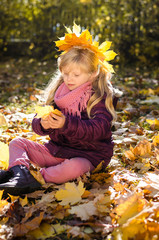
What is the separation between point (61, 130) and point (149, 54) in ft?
16.1

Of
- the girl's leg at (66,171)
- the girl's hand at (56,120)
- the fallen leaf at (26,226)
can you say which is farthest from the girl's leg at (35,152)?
the fallen leaf at (26,226)

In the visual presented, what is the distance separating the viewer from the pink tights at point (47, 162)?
6.65 feet

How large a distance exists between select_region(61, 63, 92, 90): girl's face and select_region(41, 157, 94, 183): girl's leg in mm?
513

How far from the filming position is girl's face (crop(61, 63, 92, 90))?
2143 mm

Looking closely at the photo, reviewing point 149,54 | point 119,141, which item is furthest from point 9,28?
point 119,141

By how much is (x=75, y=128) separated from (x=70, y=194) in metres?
0.40

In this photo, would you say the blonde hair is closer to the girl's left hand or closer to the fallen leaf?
the girl's left hand

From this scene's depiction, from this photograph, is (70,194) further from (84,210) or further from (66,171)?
(66,171)

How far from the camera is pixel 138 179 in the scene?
2.02 m

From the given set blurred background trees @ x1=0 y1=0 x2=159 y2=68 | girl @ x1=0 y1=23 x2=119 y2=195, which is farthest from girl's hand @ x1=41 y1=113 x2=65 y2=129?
blurred background trees @ x1=0 y1=0 x2=159 y2=68

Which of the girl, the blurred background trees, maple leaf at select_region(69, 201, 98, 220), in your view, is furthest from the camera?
the blurred background trees

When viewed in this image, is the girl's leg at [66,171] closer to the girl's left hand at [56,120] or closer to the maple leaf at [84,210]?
the girl's left hand at [56,120]

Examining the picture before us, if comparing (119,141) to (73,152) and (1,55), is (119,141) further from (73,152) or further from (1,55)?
(1,55)

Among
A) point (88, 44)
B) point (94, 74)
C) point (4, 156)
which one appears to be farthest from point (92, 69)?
point (4, 156)
